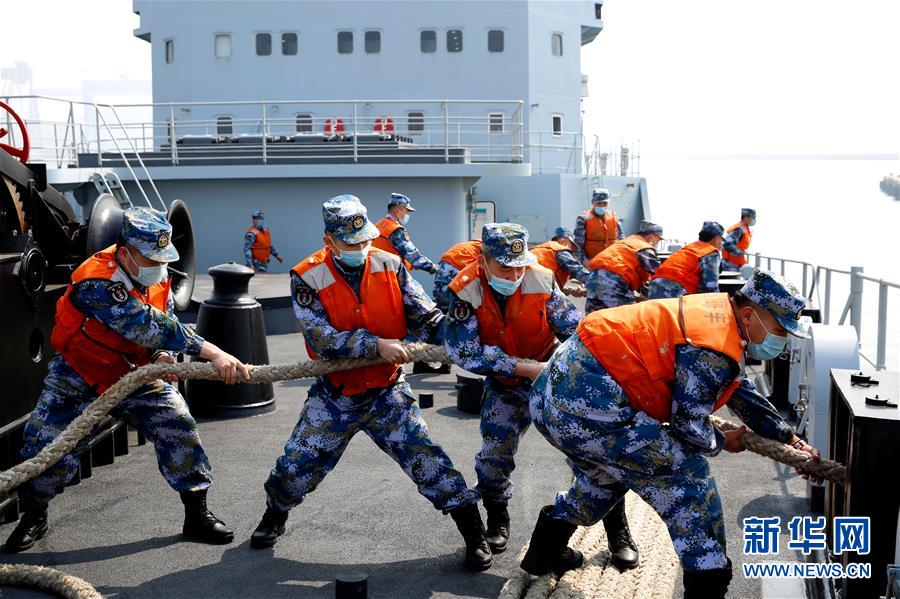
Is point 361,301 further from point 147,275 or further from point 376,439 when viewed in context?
point 147,275

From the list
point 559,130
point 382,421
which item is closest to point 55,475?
point 382,421

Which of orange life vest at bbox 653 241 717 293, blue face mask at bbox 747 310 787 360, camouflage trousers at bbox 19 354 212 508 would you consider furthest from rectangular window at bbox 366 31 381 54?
blue face mask at bbox 747 310 787 360

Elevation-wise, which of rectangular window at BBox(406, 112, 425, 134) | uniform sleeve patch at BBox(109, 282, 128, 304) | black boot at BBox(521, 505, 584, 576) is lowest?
black boot at BBox(521, 505, 584, 576)

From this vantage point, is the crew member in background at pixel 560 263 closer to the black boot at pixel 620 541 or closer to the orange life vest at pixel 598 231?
the orange life vest at pixel 598 231

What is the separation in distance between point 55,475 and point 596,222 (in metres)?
10.6

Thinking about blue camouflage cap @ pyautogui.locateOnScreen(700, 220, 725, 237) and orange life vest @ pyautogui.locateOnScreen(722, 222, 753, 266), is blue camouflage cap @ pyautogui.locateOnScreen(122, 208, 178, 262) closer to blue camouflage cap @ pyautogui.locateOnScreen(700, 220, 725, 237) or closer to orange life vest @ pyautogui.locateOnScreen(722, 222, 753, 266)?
blue camouflage cap @ pyautogui.locateOnScreen(700, 220, 725, 237)

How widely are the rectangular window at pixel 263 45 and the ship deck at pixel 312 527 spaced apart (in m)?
16.8

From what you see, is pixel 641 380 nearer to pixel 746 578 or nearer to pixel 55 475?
pixel 746 578

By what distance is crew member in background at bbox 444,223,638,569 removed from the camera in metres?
4.48

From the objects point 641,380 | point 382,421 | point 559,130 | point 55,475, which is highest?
point 559,130

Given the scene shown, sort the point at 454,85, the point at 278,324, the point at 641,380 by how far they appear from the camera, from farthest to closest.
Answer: the point at 454,85, the point at 278,324, the point at 641,380

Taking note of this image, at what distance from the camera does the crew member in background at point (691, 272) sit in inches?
361

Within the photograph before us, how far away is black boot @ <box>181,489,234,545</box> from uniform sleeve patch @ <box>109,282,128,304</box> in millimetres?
1106

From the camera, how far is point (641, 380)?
11.3ft
